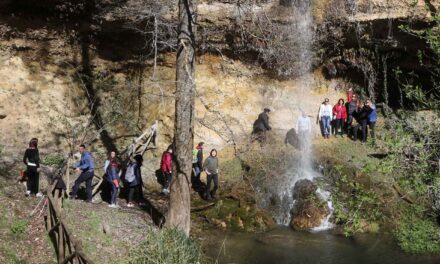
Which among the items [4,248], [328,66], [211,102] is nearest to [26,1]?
[211,102]

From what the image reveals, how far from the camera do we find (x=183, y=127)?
1120cm

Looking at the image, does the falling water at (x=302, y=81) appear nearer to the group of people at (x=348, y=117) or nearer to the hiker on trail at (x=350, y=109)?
the group of people at (x=348, y=117)

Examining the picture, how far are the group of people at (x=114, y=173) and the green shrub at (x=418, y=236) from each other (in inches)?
224

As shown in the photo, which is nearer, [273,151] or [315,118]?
[273,151]

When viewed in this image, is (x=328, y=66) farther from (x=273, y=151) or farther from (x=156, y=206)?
(x=156, y=206)

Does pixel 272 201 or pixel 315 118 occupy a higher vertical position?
pixel 315 118

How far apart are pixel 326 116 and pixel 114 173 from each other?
29.2 ft

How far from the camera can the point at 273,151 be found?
1786 centimetres

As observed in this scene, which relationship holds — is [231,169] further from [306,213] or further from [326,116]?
[326,116]

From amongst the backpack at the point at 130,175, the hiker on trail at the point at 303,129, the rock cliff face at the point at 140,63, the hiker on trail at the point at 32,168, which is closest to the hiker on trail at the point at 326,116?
the hiker on trail at the point at 303,129

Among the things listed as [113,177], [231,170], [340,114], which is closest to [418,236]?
[231,170]

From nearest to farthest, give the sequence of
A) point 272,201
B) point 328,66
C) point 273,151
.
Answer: point 272,201, point 273,151, point 328,66

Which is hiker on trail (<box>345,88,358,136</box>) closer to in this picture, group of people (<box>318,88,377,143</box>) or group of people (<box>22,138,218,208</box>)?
group of people (<box>318,88,377,143</box>)

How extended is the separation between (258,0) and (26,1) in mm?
8009
